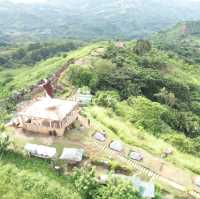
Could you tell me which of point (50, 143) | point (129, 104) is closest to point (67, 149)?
point (50, 143)

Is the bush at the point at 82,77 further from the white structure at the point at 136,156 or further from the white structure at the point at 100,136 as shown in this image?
the white structure at the point at 136,156

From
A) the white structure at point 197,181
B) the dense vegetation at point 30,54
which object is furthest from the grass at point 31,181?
the dense vegetation at point 30,54

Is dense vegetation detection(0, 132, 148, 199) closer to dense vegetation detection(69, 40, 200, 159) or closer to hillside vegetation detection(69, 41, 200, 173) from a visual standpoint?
hillside vegetation detection(69, 41, 200, 173)

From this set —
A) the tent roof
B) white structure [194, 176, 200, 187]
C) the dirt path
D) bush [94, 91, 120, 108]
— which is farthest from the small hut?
white structure [194, 176, 200, 187]

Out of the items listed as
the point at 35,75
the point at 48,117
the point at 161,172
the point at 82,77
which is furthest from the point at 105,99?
the point at 35,75

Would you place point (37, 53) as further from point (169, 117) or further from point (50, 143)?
point (50, 143)
